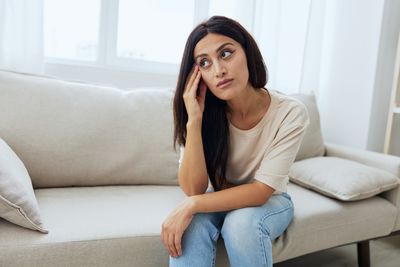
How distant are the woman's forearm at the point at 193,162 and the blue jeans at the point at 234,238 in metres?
0.11

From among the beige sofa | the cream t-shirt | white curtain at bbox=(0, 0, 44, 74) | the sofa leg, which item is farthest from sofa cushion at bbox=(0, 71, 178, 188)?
the sofa leg

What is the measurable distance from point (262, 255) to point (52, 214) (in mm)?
621

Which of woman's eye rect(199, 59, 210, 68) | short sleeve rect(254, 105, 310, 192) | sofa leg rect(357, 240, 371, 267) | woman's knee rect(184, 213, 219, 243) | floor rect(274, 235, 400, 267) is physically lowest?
floor rect(274, 235, 400, 267)

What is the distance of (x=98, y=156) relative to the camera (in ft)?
4.31

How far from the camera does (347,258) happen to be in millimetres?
1692

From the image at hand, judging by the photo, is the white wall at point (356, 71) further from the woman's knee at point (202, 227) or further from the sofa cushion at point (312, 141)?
the woman's knee at point (202, 227)

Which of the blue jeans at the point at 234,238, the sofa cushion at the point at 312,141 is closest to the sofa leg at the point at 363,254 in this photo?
the sofa cushion at the point at 312,141

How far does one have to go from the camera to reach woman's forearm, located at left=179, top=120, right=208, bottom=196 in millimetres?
1024

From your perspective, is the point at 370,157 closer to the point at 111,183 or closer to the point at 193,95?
the point at 193,95

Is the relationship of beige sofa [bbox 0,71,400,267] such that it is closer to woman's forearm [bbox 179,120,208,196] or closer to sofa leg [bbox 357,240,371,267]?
sofa leg [bbox 357,240,371,267]

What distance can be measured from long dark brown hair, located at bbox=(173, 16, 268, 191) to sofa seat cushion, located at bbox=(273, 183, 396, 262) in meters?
0.29

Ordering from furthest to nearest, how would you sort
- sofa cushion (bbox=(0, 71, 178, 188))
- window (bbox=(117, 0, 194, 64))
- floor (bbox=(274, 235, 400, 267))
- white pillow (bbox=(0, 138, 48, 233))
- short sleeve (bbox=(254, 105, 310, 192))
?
1. window (bbox=(117, 0, 194, 64))
2. floor (bbox=(274, 235, 400, 267))
3. sofa cushion (bbox=(0, 71, 178, 188))
4. short sleeve (bbox=(254, 105, 310, 192))
5. white pillow (bbox=(0, 138, 48, 233))

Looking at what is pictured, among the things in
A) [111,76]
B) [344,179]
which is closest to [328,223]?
[344,179]

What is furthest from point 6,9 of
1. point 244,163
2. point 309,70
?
point 309,70
